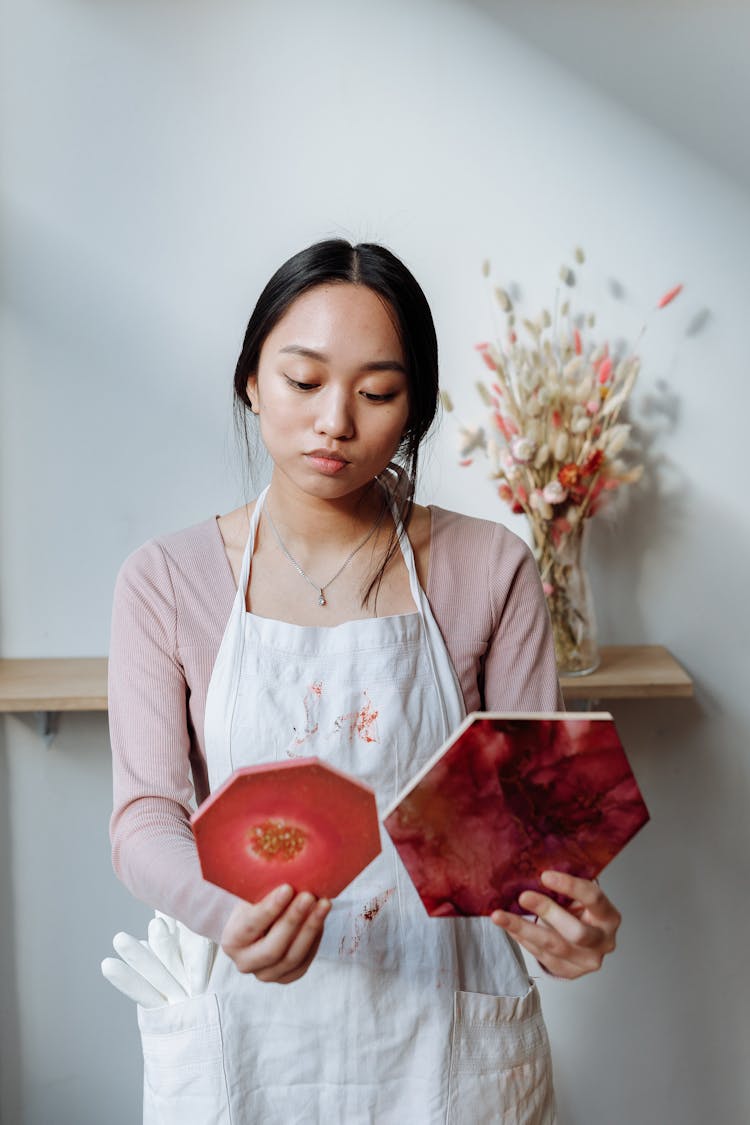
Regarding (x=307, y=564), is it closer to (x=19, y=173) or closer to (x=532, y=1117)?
(x=532, y=1117)

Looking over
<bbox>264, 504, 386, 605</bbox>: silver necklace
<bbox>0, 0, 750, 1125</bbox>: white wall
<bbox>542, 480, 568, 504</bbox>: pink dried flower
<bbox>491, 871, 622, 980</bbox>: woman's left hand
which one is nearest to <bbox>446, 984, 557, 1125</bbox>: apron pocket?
<bbox>491, 871, 622, 980</bbox>: woman's left hand

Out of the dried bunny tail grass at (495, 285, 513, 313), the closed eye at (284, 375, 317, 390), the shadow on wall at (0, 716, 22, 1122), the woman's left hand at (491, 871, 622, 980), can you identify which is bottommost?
the shadow on wall at (0, 716, 22, 1122)

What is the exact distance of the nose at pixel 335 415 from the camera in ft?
3.97

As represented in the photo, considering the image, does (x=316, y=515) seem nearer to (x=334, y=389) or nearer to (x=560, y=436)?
(x=334, y=389)

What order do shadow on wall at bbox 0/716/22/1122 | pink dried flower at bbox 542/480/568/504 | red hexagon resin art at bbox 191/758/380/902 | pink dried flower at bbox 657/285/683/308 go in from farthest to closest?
shadow on wall at bbox 0/716/22/1122 < pink dried flower at bbox 657/285/683/308 < pink dried flower at bbox 542/480/568/504 < red hexagon resin art at bbox 191/758/380/902

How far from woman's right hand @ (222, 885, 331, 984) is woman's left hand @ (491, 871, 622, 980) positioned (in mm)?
168

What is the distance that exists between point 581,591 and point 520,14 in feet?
3.17

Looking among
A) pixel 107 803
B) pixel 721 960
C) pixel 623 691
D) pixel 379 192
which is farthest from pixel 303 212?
pixel 721 960

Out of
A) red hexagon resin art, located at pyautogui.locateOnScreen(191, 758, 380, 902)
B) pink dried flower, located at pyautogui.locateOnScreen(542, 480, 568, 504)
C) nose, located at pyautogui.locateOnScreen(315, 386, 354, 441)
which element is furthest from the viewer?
pink dried flower, located at pyautogui.locateOnScreen(542, 480, 568, 504)

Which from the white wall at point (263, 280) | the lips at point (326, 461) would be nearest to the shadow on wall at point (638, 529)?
the white wall at point (263, 280)

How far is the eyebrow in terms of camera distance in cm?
123

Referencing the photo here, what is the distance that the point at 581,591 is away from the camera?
2.00 metres

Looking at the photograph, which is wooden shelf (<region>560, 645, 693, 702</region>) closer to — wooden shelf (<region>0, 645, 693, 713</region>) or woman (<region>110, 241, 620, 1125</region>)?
wooden shelf (<region>0, 645, 693, 713</region>)

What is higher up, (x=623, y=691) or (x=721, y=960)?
(x=623, y=691)
